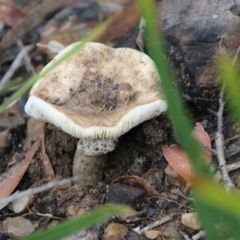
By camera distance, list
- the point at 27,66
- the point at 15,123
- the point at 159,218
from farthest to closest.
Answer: the point at 27,66 < the point at 15,123 < the point at 159,218

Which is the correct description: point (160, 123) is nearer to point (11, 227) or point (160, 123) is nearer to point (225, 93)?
point (225, 93)

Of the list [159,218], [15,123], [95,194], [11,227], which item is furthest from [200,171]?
[15,123]

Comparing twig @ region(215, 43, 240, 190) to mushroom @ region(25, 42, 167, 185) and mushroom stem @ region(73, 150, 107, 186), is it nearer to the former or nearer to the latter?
mushroom @ region(25, 42, 167, 185)

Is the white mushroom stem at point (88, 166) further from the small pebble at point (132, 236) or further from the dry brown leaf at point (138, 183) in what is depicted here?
the small pebble at point (132, 236)

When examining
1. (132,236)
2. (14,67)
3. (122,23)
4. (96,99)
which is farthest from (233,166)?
(14,67)

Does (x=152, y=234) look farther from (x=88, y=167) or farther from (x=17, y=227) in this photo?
(x=17, y=227)
